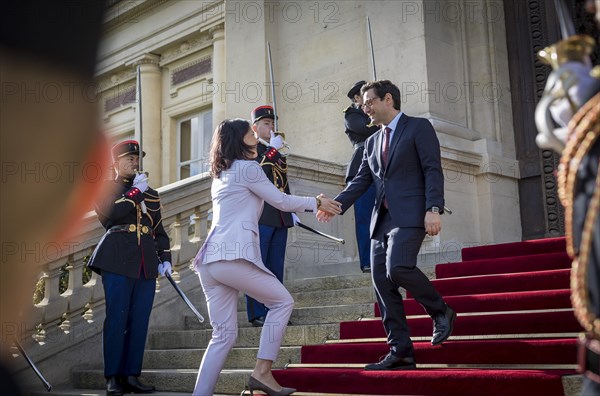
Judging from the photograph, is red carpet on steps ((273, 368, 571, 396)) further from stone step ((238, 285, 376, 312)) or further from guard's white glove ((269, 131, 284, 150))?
guard's white glove ((269, 131, 284, 150))

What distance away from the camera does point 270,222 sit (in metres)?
7.10

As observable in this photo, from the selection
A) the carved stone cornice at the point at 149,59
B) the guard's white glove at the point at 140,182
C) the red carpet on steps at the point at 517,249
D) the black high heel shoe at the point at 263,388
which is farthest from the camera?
the carved stone cornice at the point at 149,59

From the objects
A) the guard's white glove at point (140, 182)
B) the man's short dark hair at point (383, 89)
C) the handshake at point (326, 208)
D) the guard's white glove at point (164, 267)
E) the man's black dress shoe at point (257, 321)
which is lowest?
the man's black dress shoe at point (257, 321)

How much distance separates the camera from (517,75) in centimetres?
1069

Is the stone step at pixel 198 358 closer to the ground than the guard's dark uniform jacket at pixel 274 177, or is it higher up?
closer to the ground

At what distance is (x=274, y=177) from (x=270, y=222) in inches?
19.7

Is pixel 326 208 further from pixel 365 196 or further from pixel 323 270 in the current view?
pixel 323 270

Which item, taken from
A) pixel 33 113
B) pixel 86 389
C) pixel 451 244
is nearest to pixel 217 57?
pixel 451 244

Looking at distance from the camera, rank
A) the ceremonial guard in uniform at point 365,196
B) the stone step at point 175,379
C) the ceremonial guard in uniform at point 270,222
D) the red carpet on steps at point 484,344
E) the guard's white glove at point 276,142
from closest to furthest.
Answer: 1. the red carpet on steps at point 484,344
2. the stone step at point 175,379
3. the ceremonial guard in uniform at point 270,222
4. the guard's white glove at point 276,142
5. the ceremonial guard in uniform at point 365,196

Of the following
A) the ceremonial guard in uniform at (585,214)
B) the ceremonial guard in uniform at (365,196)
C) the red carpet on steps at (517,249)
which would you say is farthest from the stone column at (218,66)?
the ceremonial guard in uniform at (585,214)

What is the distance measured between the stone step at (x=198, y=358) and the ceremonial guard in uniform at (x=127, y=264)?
1.77 ft

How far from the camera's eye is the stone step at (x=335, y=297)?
7020 mm

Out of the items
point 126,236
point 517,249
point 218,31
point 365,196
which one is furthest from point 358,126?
point 218,31

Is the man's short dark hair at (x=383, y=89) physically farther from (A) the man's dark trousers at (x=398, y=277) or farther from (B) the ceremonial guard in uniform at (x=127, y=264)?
(B) the ceremonial guard in uniform at (x=127, y=264)
